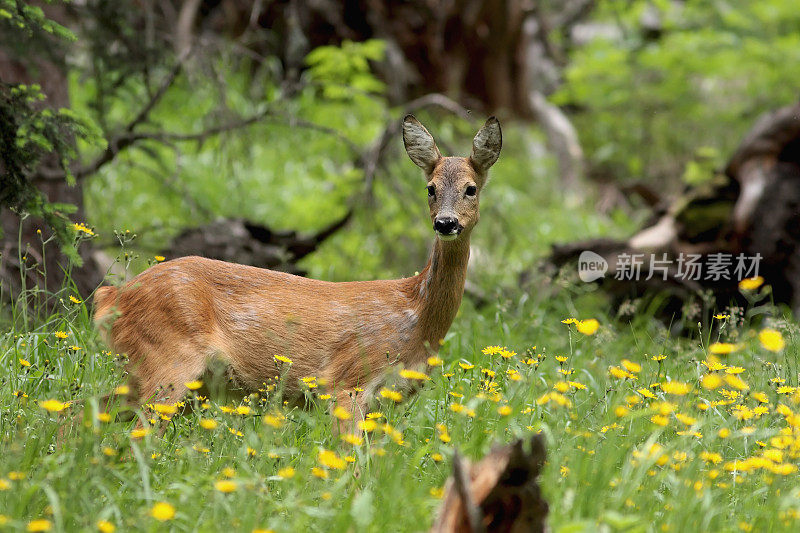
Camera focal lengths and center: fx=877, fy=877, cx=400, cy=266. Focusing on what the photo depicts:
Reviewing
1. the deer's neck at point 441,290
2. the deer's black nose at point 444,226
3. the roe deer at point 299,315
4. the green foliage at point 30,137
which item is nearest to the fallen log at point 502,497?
the roe deer at point 299,315

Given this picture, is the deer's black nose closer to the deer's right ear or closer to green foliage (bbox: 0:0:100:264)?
the deer's right ear

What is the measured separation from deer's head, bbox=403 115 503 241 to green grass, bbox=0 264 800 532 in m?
0.73

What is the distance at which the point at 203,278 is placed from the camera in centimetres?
427

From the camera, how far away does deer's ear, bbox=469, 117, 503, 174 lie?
443 centimetres

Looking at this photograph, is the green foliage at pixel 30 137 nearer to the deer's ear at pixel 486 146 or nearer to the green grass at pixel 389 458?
the green grass at pixel 389 458

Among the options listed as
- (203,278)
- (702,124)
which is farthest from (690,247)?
(702,124)

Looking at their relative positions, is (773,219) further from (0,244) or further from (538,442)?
(0,244)

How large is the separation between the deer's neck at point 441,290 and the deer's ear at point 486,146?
421 millimetres

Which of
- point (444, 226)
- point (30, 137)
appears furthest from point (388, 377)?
point (30, 137)

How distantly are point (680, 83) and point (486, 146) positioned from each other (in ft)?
32.1

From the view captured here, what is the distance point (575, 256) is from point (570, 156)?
688 centimetres

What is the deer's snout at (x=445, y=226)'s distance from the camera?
4.07 metres

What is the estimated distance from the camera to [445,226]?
4074 millimetres

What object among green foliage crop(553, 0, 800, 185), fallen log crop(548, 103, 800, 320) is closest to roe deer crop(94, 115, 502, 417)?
fallen log crop(548, 103, 800, 320)
